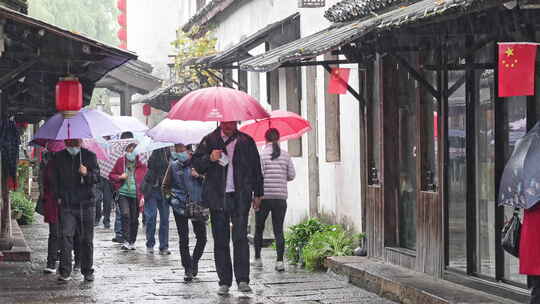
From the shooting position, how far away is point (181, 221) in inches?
512

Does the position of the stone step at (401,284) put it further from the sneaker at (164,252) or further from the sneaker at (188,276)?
the sneaker at (164,252)

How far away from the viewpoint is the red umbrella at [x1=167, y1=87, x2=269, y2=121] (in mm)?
11180

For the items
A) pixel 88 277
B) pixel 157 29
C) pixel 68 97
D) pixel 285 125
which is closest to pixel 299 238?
pixel 285 125

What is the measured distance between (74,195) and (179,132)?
1552 millimetres

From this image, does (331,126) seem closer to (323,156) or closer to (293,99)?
(323,156)

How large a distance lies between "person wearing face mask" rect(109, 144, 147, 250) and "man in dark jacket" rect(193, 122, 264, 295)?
217 inches

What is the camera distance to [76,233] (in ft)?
42.2

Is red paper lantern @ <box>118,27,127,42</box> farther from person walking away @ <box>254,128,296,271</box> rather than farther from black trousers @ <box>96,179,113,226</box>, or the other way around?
person walking away @ <box>254,128,296,271</box>

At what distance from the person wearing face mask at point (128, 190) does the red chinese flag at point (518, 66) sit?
9361mm

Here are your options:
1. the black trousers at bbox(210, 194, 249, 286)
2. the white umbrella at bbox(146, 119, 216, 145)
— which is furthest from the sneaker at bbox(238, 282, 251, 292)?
the white umbrella at bbox(146, 119, 216, 145)

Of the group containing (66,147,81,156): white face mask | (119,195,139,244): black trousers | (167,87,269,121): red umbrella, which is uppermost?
(167,87,269,121): red umbrella

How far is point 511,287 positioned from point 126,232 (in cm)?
902

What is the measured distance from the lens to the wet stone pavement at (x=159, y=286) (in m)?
11.4

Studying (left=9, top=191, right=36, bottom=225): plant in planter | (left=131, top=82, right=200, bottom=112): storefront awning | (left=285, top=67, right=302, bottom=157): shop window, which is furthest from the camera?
(left=131, top=82, right=200, bottom=112): storefront awning
